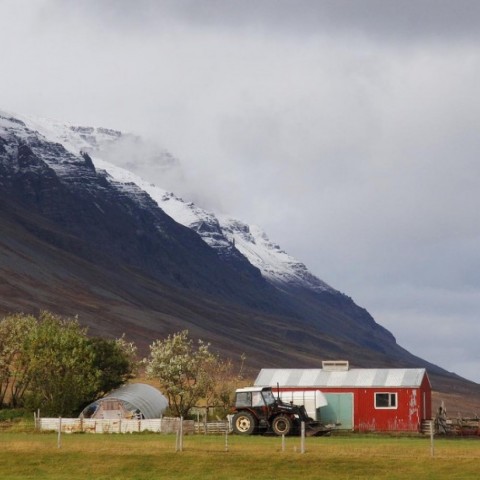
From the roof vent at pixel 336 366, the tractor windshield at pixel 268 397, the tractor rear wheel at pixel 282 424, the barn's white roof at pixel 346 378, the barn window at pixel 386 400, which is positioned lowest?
the tractor rear wheel at pixel 282 424

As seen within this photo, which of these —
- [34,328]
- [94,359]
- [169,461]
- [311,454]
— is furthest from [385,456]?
[34,328]

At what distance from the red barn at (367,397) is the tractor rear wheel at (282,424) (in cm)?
969

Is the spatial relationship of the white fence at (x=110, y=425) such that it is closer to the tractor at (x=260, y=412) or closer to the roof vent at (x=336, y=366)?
the tractor at (x=260, y=412)

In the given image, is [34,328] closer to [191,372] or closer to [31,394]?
[31,394]

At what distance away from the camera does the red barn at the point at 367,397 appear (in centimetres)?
7069

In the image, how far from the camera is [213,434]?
64.2 metres

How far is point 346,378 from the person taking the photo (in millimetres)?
73125

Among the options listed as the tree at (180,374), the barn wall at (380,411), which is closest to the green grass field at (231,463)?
the barn wall at (380,411)

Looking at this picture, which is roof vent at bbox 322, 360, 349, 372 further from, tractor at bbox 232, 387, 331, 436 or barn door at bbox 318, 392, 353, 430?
tractor at bbox 232, 387, 331, 436

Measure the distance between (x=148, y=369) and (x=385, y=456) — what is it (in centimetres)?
4253

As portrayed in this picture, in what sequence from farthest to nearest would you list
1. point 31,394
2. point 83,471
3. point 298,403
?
point 31,394
point 298,403
point 83,471

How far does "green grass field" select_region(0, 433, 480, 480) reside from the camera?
40094 millimetres

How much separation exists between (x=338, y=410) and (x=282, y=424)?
13.2 metres

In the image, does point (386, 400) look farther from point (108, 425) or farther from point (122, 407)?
point (108, 425)
